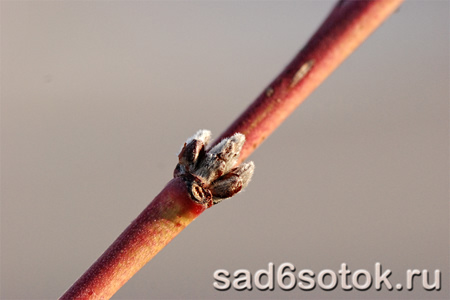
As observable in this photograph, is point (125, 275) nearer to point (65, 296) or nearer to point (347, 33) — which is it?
point (65, 296)

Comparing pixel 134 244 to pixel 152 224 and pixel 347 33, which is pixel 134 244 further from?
pixel 347 33

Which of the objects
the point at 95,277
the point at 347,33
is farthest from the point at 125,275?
the point at 347,33

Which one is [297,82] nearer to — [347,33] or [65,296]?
[347,33]

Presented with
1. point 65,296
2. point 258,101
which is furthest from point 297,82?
point 65,296

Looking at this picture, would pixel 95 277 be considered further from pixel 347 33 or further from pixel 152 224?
pixel 347 33
